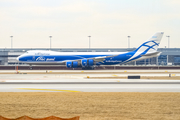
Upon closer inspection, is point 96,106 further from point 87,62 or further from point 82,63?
point 87,62

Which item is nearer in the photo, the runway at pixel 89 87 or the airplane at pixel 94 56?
the runway at pixel 89 87

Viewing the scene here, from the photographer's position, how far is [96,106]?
51.5 feet

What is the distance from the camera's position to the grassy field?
44.6 feet

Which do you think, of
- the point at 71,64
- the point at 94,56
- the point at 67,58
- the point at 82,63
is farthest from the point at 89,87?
the point at 67,58

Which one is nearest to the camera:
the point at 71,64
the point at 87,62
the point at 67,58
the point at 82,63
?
the point at 71,64

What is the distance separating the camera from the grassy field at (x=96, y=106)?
44.6 ft

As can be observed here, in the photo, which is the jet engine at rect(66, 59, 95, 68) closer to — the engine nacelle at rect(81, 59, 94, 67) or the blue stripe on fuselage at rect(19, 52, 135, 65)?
the engine nacelle at rect(81, 59, 94, 67)

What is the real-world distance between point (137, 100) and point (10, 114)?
878cm
